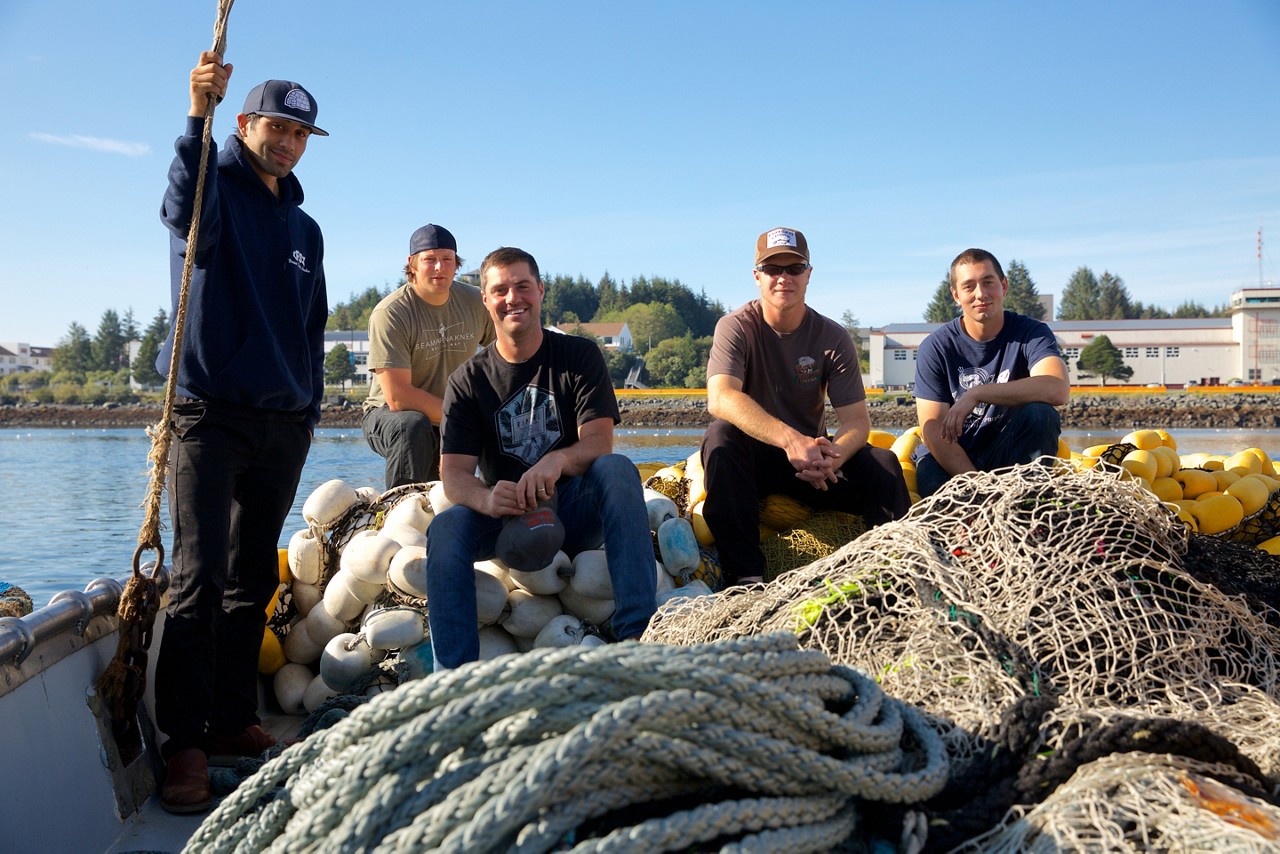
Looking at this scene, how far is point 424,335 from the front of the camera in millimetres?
5520

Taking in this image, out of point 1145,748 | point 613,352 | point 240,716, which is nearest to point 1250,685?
point 1145,748

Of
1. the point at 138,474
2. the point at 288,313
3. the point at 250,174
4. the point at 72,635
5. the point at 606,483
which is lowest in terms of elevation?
the point at 138,474

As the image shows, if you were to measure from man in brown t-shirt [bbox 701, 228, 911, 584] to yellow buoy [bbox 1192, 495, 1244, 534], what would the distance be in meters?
1.44

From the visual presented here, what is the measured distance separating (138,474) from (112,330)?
104496mm

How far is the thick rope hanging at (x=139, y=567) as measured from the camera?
10.2 feet

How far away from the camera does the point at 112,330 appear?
122 meters

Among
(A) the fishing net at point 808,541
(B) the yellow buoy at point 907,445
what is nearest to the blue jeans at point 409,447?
(A) the fishing net at point 808,541

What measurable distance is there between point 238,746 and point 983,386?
3.27m

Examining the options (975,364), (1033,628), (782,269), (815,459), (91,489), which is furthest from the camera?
(91,489)

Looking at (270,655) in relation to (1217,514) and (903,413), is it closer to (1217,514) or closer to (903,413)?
(1217,514)

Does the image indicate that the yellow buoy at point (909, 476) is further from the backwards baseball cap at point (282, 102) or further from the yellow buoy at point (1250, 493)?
the backwards baseball cap at point (282, 102)

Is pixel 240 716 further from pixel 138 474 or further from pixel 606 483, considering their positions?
pixel 138 474

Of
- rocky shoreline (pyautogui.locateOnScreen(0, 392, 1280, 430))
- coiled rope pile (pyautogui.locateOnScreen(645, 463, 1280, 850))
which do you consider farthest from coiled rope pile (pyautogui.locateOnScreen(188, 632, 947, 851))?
rocky shoreline (pyautogui.locateOnScreen(0, 392, 1280, 430))

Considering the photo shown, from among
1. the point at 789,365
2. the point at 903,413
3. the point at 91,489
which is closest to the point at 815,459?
the point at 789,365
